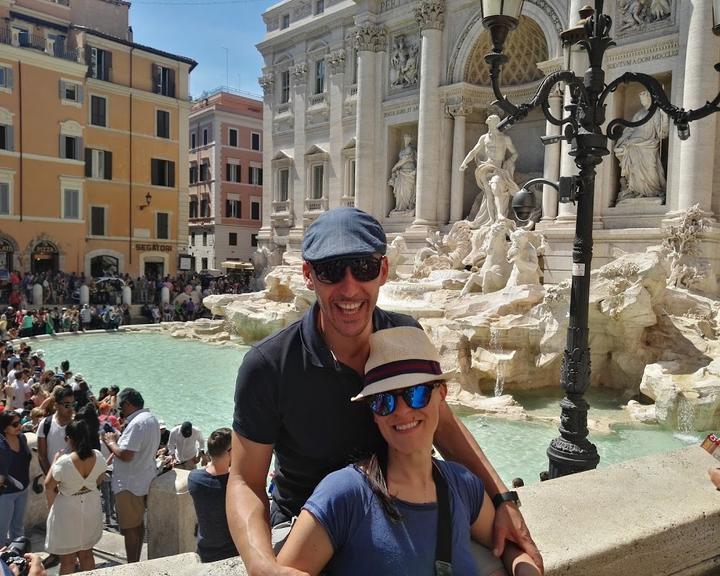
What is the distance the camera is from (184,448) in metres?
5.32

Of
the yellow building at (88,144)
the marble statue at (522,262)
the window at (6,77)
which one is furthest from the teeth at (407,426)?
the window at (6,77)

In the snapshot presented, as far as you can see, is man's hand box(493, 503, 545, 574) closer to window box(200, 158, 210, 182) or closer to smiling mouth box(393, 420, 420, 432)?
smiling mouth box(393, 420, 420, 432)

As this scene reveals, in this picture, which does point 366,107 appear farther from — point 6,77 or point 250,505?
point 250,505

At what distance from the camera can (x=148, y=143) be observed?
28625 mm

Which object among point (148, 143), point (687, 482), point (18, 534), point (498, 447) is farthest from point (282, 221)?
point (687, 482)

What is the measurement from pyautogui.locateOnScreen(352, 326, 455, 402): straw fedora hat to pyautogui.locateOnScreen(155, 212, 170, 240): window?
96.1 ft

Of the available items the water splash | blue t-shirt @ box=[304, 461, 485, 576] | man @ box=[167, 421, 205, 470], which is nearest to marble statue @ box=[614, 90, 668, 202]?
the water splash

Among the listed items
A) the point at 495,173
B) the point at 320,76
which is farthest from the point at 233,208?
the point at 495,173

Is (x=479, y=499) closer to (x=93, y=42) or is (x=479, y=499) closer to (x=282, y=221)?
(x=282, y=221)

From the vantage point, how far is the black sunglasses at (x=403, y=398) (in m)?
1.50

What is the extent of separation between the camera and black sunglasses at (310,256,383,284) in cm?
161

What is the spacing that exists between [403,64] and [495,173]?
650 centimetres

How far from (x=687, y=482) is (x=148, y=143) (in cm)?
2958

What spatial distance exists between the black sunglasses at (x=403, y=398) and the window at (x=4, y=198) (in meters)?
26.6
